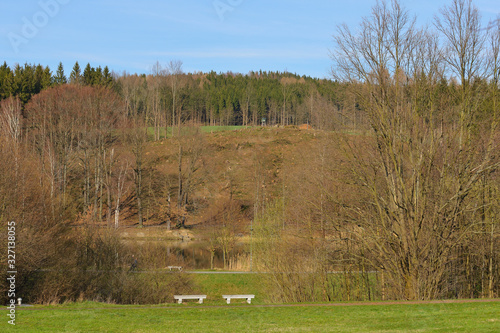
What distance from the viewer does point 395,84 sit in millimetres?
18625

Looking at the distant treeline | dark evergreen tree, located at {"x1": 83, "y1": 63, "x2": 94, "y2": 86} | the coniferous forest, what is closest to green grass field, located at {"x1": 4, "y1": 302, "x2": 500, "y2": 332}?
the coniferous forest

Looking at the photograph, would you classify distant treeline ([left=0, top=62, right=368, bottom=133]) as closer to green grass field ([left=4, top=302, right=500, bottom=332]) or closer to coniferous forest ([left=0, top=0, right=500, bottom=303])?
coniferous forest ([left=0, top=0, right=500, bottom=303])

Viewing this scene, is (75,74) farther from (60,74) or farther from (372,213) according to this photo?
(372,213)

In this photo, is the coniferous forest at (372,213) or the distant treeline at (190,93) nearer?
the coniferous forest at (372,213)

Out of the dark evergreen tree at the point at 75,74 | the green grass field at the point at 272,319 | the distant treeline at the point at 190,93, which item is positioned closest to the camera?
the green grass field at the point at 272,319

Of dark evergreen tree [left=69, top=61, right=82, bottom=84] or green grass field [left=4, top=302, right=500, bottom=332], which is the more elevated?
dark evergreen tree [left=69, top=61, right=82, bottom=84]

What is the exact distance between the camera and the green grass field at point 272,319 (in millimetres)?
10781

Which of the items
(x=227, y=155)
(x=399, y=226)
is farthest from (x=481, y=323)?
(x=227, y=155)

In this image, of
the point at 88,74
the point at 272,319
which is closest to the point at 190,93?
the point at 88,74

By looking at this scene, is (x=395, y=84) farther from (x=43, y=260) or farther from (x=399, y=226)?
(x=43, y=260)

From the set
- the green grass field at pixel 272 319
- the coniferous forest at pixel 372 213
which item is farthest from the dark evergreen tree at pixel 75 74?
the green grass field at pixel 272 319

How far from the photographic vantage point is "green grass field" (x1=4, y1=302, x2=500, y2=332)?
10.8 metres

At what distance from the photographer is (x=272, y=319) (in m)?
11.8

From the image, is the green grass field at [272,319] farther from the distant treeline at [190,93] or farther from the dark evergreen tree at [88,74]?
the dark evergreen tree at [88,74]
